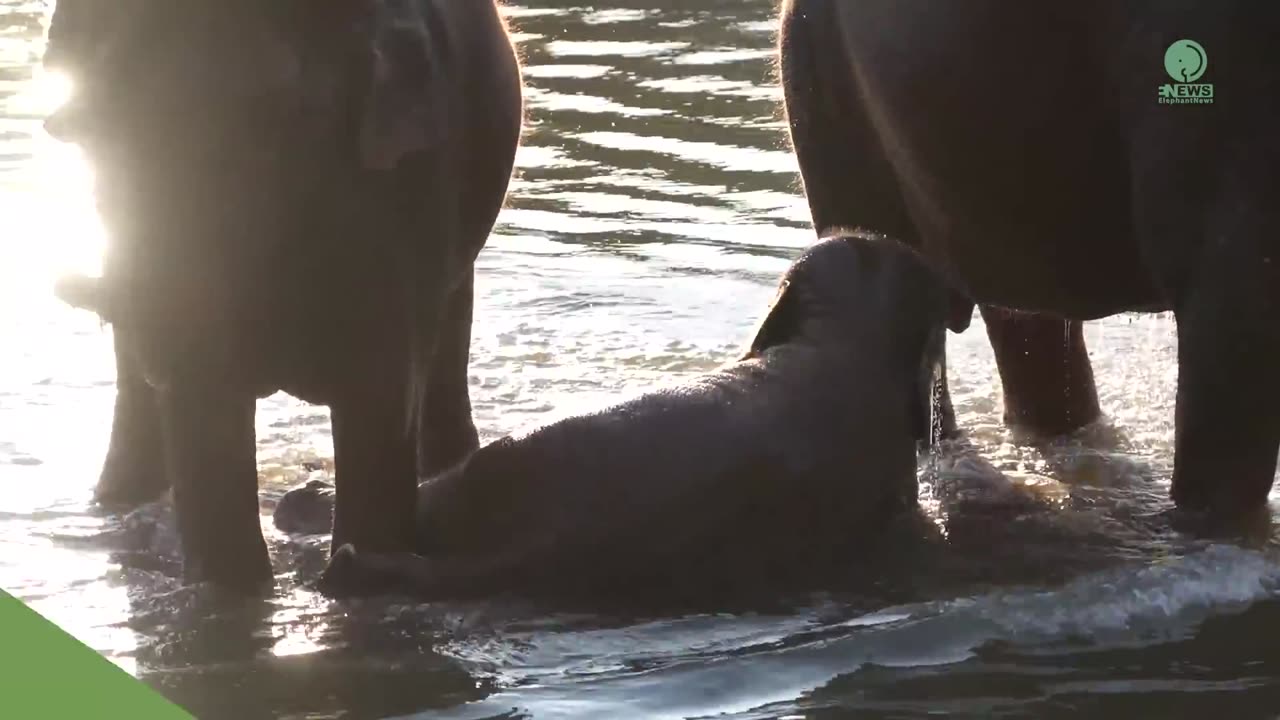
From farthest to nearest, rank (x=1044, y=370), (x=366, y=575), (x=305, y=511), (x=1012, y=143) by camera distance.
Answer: (x=1044, y=370) < (x=305, y=511) < (x=1012, y=143) < (x=366, y=575)

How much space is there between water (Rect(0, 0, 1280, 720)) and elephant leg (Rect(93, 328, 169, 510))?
0.44 ft

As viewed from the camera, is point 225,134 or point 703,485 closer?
point 225,134

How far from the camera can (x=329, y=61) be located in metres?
4.01

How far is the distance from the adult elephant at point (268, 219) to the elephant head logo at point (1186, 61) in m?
1.51

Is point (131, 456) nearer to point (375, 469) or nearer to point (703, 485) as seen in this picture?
point (375, 469)

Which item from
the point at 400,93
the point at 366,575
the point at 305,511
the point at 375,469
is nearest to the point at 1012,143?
the point at 400,93

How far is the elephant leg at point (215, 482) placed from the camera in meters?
4.15

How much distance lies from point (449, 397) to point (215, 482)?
54.8 inches

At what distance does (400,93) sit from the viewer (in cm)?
408

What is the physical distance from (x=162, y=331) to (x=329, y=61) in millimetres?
604

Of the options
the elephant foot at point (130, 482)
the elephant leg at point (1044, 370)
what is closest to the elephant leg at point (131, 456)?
the elephant foot at point (130, 482)

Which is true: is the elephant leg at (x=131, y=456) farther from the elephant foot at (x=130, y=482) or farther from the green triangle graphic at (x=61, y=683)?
the green triangle graphic at (x=61, y=683)

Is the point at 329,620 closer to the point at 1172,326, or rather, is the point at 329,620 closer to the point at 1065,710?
the point at 1065,710

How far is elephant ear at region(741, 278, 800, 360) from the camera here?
Result: 5023mm
